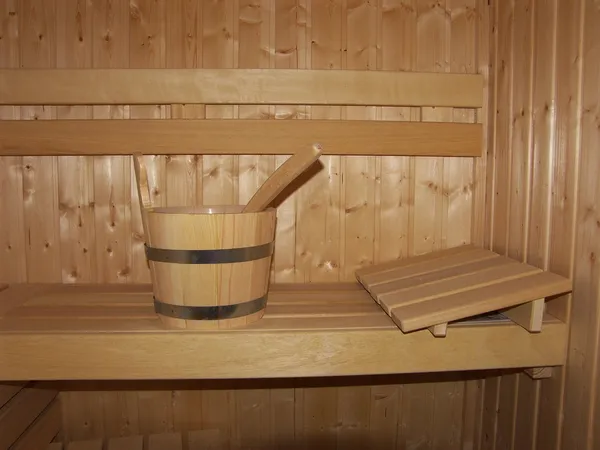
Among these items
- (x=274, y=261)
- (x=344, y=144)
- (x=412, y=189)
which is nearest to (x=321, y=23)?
(x=344, y=144)

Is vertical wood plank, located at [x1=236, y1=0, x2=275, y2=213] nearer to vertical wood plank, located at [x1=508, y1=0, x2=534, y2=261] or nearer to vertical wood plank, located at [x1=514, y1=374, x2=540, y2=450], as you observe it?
vertical wood plank, located at [x1=508, y1=0, x2=534, y2=261]

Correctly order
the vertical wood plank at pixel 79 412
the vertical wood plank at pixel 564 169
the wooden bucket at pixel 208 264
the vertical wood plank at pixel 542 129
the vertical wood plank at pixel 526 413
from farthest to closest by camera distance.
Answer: the vertical wood plank at pixel 79 412
the vertical wood plank at pixel 526 413
the vertical wood plank at pixel 542 129
the vertical wood plank at pixel 564 169
the wooden bucket at pixel 208 264

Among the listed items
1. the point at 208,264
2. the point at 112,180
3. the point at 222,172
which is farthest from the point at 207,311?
the point at 112,180

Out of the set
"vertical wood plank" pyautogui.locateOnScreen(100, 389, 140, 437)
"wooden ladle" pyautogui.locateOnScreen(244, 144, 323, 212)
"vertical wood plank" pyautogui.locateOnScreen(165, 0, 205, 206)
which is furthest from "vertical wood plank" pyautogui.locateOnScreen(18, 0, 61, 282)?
"wooden ladle" pyautogui.locateOnScreen(244, 144, 323, 212)

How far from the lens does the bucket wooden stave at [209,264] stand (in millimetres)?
1556

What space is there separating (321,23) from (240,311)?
4.76ft

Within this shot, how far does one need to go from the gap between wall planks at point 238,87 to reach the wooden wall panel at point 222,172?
0.06 m

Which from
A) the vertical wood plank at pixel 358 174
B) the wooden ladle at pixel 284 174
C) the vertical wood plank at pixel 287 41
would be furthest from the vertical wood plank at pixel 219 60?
the wooden ladle at pixel 284 174

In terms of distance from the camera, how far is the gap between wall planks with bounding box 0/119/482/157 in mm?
2275

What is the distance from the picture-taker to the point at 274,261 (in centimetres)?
242

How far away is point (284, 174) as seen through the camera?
5.49 feet

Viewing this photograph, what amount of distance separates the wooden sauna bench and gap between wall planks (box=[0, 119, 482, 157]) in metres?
0.84

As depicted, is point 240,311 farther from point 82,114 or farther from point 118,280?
point 82,114

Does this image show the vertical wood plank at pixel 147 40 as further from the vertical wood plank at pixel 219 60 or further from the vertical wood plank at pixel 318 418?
the vertical wood plank at pixel 318 418
